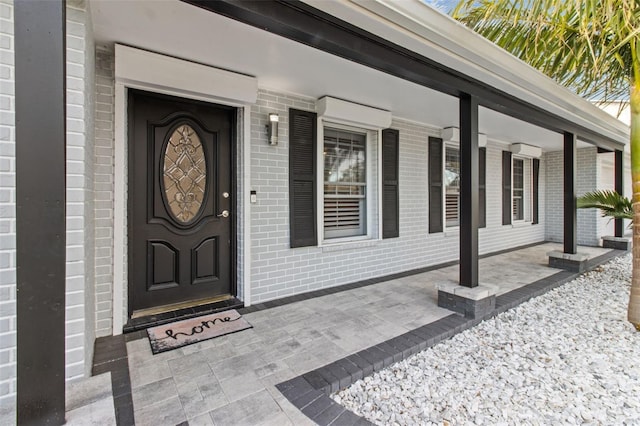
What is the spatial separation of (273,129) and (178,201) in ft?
4.10

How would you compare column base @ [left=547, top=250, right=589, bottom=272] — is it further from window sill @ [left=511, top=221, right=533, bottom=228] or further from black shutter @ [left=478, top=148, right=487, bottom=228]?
window sill @ [left=511, top=221, right=533, bottom=228]

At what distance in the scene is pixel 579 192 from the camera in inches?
298

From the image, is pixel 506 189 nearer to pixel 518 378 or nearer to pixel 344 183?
pixel 344 183

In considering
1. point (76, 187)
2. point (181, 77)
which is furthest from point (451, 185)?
point (76, 187)

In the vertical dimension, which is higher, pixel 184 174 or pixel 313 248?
pixel 184 174

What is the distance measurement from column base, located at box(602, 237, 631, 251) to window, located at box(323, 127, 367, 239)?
234 inches

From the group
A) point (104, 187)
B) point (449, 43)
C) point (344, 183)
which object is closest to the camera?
point (449, 43)

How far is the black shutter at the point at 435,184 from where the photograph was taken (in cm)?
511

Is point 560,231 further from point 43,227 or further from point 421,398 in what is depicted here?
point 43,227

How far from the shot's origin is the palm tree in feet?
9.15

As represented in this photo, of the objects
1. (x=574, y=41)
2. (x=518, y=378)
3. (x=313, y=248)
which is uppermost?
(x=574, y=41)

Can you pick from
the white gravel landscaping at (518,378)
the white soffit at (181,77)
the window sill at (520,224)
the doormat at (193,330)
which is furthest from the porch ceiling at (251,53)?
the window sill at (520,224)

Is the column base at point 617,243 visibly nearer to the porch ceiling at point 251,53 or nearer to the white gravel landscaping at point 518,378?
the white gravel landscaping at point 518,378

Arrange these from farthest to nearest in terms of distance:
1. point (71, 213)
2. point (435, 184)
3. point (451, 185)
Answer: point (451, 185), point (435, 184), point (71, 213)
